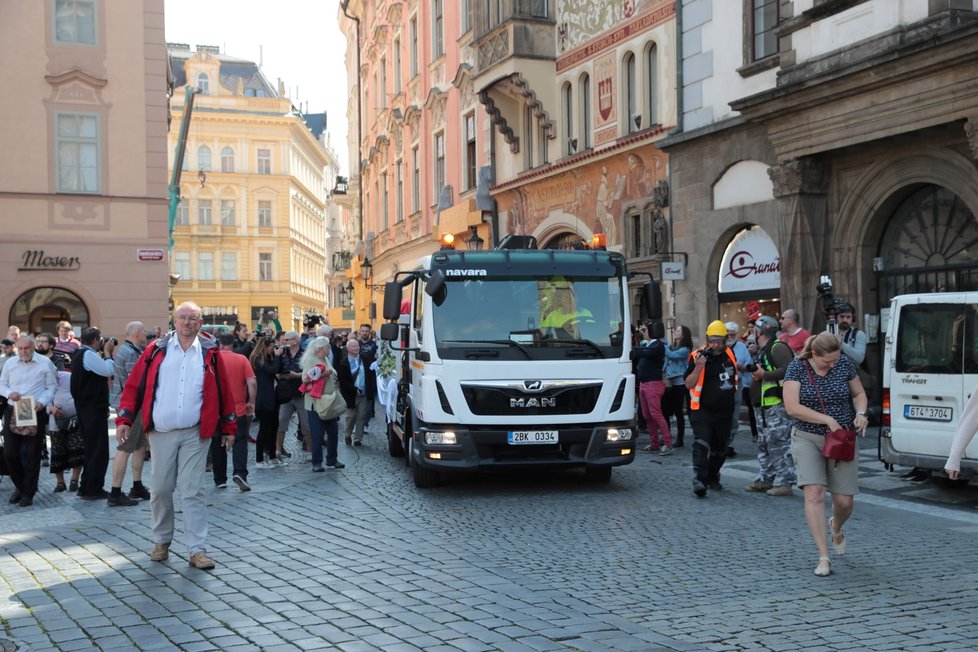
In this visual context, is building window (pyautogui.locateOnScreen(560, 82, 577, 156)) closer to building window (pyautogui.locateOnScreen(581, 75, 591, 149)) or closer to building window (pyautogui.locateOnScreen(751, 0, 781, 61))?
building window (pyautogui.locateOnScreen(581, 75, 591, 149))

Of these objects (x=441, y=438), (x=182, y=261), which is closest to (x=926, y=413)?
(x=441, y=438)

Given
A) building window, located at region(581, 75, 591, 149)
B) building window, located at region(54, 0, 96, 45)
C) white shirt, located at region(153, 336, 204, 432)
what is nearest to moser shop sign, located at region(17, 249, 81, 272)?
building window, located at region(54, 0, 96, 45)

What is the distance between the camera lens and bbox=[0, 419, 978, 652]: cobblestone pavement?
6.23m

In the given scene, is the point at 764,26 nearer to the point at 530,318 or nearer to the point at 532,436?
the point at 530,318

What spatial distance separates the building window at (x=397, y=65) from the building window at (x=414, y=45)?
2.32 m

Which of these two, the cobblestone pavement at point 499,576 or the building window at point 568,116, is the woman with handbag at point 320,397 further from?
the building window at point 568,116

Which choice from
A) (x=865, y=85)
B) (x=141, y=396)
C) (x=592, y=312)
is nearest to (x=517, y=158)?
(x=865, y=85)

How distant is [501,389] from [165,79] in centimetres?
2125

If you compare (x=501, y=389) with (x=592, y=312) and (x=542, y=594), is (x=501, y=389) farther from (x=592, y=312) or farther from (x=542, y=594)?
(x=542, y=594)

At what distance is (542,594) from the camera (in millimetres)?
7137

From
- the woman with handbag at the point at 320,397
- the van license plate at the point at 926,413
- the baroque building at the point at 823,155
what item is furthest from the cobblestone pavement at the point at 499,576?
the baroque building at the point at 823,155

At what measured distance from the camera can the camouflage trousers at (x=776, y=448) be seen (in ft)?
38.8

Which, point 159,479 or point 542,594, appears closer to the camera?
point 542,594

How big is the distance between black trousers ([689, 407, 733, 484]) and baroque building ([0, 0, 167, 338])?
20873 millimetres
